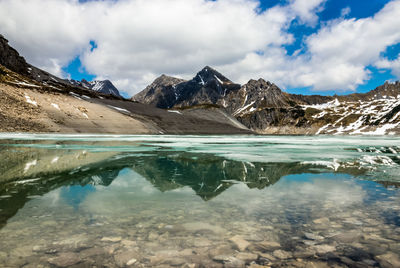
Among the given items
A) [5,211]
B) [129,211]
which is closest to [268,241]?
[129,211]

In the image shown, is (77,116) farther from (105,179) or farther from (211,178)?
(211,178)

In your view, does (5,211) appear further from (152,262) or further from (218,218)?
(218,218)

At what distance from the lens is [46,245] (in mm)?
4703

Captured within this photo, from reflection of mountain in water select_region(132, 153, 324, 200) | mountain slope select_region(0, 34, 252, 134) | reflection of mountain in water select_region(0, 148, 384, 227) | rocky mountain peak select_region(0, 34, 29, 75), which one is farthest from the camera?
rocky mountain peak select_region(0, 34, 29, 75)

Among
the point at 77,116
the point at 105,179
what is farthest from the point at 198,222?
the point at 77,116

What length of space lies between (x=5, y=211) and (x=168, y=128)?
10684 centimetres

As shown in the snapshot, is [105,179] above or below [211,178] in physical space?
below

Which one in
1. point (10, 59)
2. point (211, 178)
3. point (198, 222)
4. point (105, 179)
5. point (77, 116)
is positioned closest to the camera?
point (198, 222)

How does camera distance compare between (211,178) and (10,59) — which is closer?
(211,178)

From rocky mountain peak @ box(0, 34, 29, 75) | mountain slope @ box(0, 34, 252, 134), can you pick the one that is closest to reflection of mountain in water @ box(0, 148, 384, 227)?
mountain slope @ box(0, 34, 252, 134)

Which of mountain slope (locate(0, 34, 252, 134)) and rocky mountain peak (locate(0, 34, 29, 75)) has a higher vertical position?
rocky mountain peak (locate(0, 34, 29, 75))

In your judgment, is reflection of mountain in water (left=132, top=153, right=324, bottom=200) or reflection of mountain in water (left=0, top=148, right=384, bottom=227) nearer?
reflection of mountain in water (left=0, top=148, right=384, bottom=227)

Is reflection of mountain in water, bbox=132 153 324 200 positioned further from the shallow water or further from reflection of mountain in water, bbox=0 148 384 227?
the shallow water

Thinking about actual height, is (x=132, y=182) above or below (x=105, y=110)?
below
